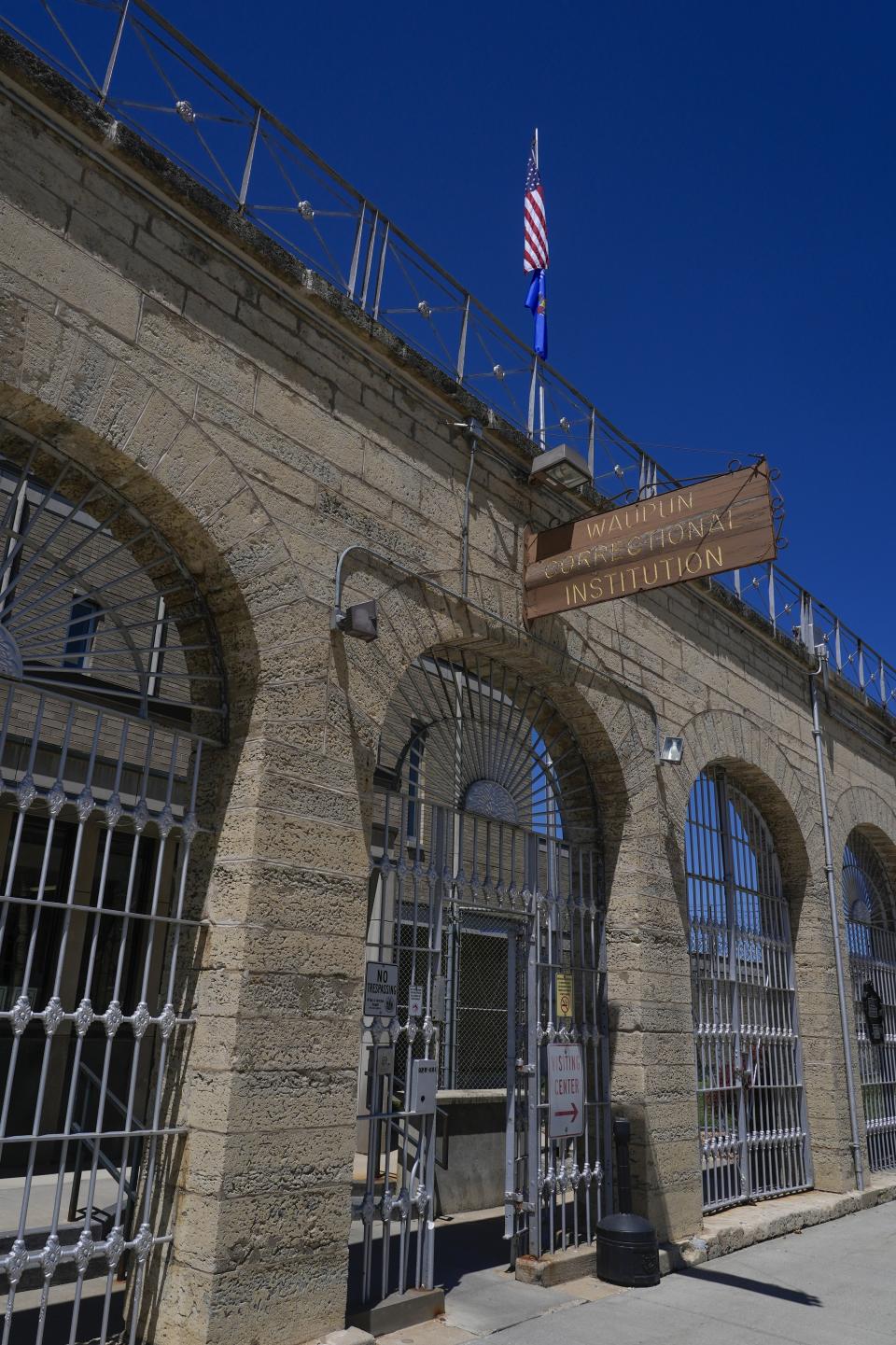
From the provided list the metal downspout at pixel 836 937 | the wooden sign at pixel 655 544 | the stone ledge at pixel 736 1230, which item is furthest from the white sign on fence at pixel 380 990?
the metal downspout at pixel 836 937

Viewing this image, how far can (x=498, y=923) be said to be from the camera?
20.6ft

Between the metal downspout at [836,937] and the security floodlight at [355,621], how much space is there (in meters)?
6.12

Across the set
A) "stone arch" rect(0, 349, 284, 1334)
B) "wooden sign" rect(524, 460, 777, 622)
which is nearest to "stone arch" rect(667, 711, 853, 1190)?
"wooden sign" rect(524, 460, 777, 622)

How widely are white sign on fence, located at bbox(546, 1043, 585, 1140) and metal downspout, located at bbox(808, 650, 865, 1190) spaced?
12.8 feet

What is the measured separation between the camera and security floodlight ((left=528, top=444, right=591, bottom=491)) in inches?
238

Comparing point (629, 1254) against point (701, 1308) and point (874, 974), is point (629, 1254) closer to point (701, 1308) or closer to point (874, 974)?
point (701, 1308)

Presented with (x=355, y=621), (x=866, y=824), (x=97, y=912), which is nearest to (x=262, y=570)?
(x=355, y=621)

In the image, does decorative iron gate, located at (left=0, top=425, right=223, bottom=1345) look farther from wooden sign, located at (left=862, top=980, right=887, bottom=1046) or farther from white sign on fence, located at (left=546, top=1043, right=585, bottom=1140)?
wooden sign, located at (left=862, top=980, right=887, bottom=1046)

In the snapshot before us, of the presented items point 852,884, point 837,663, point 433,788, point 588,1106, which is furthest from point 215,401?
point 852,884

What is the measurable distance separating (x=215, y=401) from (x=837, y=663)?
7.79 metres

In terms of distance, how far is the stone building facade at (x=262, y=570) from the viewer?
12.4 feet

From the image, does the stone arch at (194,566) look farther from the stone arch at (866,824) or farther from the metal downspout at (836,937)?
the stone arch at (866,824)

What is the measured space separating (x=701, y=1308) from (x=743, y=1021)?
2890 millimetres

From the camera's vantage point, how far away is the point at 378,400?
5242mm
